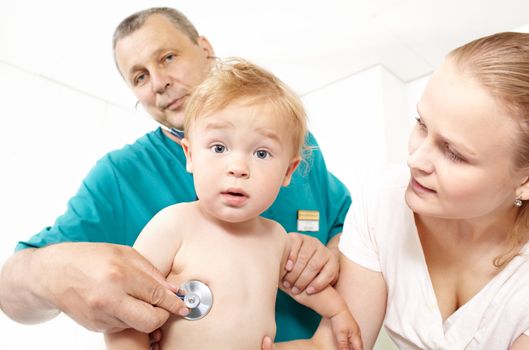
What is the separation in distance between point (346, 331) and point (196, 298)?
0.38 meters

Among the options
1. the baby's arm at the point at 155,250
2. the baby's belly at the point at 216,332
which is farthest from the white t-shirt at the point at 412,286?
the baby's arm at the point at 155,250

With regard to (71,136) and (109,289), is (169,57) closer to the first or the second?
(109,289)

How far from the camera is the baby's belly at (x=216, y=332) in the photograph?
2.63 ft

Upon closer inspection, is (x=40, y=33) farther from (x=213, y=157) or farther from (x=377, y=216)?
(x=377, y=216)

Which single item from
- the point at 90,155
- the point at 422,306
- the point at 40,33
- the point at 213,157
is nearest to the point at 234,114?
the point at 213,157

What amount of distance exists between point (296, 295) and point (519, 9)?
2362 millimetres

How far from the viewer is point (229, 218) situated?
0.87 m

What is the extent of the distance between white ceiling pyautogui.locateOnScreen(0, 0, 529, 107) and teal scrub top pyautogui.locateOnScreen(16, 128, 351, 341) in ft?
4.73

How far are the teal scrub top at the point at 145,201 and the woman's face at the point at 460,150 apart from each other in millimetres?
477

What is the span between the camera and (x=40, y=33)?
2564 millimetres

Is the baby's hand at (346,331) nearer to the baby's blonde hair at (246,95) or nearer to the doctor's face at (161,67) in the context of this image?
the baby's blonde hair at (246,95)

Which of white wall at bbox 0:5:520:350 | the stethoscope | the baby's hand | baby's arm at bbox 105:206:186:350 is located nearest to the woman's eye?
baby's arm at bbox 105:206:186:350

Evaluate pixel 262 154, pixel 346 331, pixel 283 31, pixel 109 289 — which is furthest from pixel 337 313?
pixel 283 31

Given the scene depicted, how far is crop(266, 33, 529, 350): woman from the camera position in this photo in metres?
0.74
